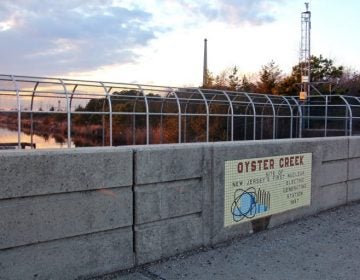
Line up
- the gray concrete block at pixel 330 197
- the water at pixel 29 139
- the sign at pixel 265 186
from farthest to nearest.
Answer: the water at pixel 29 139 → the gray concrete block at pixel 330 197 → the sign at pixel 265 186

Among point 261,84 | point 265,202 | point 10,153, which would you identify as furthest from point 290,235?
point 261,84

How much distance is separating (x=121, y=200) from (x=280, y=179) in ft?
9.26

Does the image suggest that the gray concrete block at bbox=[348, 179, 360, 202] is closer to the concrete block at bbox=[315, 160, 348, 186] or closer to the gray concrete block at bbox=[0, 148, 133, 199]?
the concrete block at bbox=[315, 160, 348, 186]

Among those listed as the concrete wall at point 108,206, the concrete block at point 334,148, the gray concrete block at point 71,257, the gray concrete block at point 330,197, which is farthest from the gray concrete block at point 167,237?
the concrete block at point 334,148

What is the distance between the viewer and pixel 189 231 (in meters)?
5.44

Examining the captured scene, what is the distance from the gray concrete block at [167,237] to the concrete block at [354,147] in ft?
13.2

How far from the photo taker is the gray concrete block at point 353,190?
8.45 meters

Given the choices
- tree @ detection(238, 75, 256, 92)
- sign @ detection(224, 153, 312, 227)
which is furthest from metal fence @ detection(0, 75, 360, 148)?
tree @ detection(238, 75, 256, 92)

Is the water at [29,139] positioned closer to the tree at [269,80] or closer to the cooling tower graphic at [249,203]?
the cooling tower graphic at [249,203]

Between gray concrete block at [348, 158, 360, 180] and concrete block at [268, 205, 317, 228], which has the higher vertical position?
gray concrete block at [348, 158, 360, 180]

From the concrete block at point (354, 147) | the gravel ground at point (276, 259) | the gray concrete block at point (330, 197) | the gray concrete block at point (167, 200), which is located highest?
the concrete block at point (354, 147)

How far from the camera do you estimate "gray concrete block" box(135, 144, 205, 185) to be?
4949 mm

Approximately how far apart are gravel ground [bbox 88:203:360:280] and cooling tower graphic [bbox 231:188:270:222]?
0.96 feet

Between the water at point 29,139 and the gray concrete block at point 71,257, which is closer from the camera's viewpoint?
the gray concrete block at point 71,257
